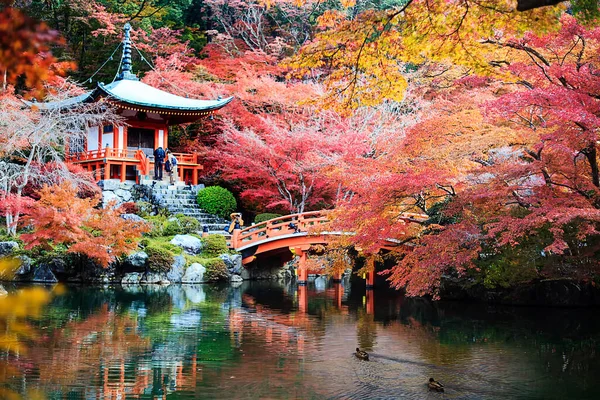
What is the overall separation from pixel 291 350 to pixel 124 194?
44.2ft

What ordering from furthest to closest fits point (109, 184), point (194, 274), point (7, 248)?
point (109, 184) → point (194, 274) → point (7, 248)

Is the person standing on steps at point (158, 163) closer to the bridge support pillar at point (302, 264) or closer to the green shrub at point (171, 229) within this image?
the green shrub at point (171, 229)

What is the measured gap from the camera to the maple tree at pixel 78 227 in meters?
15.2

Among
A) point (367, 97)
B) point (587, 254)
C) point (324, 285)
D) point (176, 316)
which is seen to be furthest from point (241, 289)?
point (367, 97)

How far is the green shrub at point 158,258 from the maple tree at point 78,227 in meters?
0.58

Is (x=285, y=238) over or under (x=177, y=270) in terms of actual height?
over

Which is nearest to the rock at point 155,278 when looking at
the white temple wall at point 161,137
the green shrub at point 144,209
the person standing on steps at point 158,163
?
the green shrub at point 144,209

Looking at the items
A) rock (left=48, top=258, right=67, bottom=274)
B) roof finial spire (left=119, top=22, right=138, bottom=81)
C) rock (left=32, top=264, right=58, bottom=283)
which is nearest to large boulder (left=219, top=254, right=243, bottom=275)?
rock (left=48, top=258, right=67, bottom=274)

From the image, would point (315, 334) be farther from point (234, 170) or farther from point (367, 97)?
point (234, 170)

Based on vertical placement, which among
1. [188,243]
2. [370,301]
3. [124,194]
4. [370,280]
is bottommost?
[370,301]

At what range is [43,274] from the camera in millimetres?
16656

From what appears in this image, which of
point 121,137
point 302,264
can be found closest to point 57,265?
point 302,264

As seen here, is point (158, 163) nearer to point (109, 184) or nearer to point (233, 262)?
point (109, 184)

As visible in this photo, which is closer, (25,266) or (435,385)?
(435,385)
